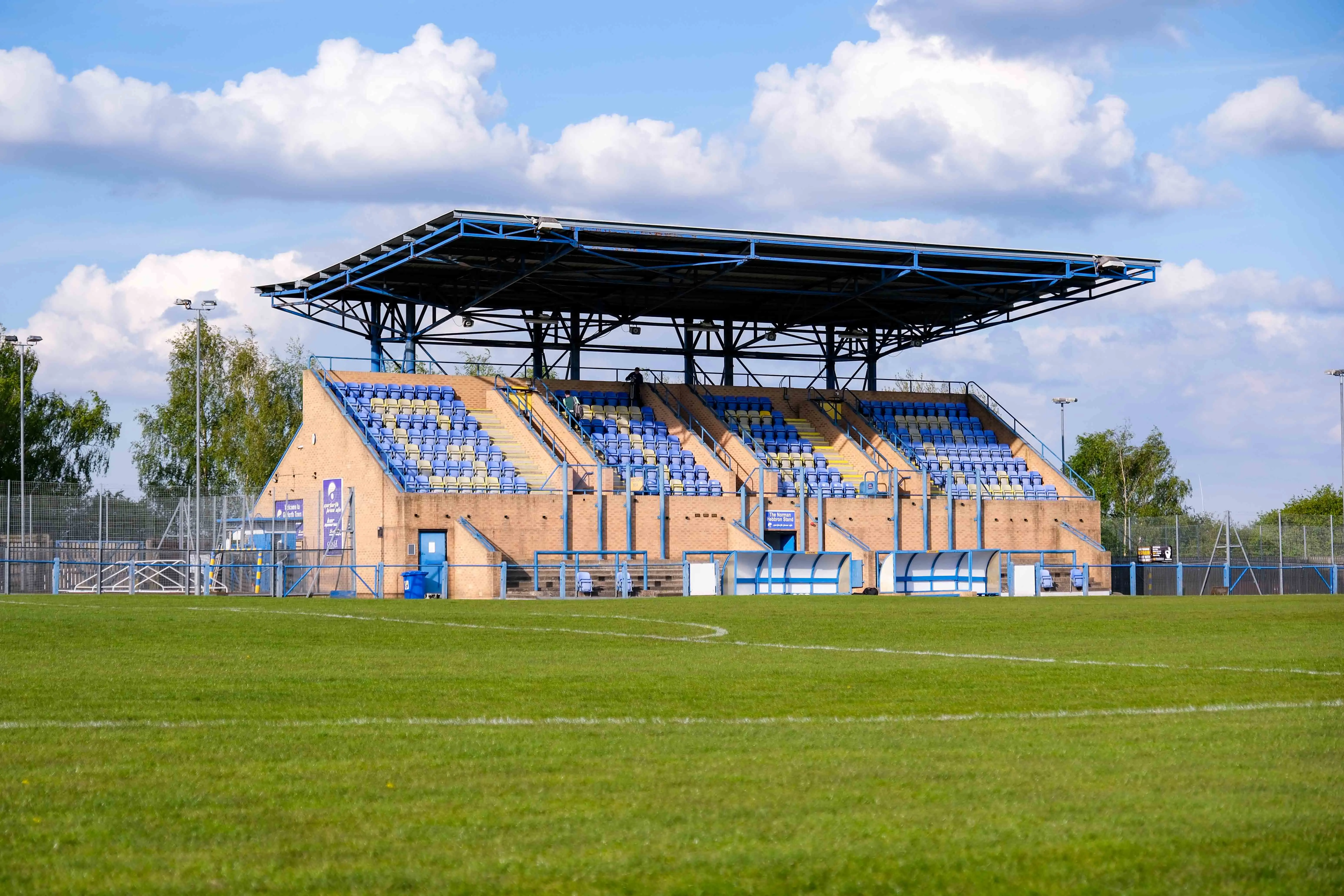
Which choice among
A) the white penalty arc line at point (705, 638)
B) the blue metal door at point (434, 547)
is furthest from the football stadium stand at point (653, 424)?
the white penalty arc line at point (705, 638)

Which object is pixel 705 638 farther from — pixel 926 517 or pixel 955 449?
pixel 955 449

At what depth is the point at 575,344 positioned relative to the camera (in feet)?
187

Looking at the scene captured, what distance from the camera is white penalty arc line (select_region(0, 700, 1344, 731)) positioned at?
35.3 ft

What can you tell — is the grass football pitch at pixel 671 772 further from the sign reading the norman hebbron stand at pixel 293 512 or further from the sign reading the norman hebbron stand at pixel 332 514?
the sign reading the norman hebbron stand at pixel 293 512

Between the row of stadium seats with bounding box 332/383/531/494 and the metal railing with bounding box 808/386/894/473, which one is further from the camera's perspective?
the metal railing with bounding box 808/386/894/473

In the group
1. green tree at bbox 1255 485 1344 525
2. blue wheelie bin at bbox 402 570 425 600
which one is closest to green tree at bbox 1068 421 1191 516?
green tree at bbox 1255 485 1344 525

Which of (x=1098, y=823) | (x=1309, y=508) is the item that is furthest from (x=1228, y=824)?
(x=1309, y=508)

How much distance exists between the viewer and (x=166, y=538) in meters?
48.8

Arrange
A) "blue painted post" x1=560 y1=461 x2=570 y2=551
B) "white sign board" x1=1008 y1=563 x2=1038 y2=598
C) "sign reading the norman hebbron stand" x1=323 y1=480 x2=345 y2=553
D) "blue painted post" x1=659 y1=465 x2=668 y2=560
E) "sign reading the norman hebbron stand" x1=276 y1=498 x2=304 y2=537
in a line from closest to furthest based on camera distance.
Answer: "blue painted post" x1=560 y1=461 x2=570 y2=551 → "white sign board" x1=1008 y1=563 x2=1038 y2=598 → "blue painted post" x1=659 y1=465 x2=668 y2=560 → "sign reading the norman hebbron stand" x1=323 y1=480 x2=345 y2=553 → "sign reading the norman hebbron stand" x1=276 y1=498 x2=304 y2=537

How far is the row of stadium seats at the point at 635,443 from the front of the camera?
5009 centimetres

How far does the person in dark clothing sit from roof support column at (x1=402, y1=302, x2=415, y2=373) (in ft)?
26.4

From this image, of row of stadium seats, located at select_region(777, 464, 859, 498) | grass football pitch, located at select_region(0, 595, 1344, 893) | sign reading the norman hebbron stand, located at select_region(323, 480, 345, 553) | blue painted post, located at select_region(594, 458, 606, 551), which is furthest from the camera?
row of stadium seats, located at select_region(777, 464, 859, 498)

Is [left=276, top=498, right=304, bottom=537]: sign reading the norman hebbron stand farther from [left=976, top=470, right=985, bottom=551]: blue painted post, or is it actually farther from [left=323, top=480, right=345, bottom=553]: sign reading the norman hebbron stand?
[left=976, top=470, right=985, bottom=551]: blue painted post

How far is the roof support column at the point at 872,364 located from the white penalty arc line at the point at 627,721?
50302 millimetres
